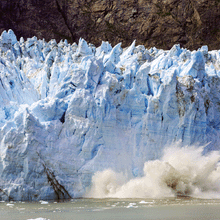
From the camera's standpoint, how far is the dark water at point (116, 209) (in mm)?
11945

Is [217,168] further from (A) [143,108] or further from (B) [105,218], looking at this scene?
(B) [105,218]

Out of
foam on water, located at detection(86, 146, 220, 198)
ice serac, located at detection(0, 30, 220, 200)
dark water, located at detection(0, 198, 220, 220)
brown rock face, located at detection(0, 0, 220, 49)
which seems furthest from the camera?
brown rock face, located at detection(0, 0, 220, 49)

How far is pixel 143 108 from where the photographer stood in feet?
60.0

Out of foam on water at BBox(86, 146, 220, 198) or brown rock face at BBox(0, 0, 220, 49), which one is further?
brown rock face at BBox(0, 0, 220, 49)

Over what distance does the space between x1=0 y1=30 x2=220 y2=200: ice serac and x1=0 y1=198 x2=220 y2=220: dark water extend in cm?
130

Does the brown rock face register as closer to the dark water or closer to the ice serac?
the ice serac

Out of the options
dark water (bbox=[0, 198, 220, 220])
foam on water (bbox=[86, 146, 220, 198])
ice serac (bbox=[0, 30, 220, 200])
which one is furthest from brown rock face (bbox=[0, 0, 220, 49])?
dark water (bbox=[0, 198, 220, 220])

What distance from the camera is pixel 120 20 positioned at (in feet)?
144

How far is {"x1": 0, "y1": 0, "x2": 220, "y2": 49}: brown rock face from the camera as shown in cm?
4191

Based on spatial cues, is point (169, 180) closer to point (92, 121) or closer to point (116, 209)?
point (92, 121)

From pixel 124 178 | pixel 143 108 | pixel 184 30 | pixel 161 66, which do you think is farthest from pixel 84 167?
pixel 184 30

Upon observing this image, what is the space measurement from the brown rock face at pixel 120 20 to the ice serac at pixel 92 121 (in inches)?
870

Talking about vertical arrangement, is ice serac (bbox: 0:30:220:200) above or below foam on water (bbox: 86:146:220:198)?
above

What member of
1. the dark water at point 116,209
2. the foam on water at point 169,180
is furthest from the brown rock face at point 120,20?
the dark water at point 116,209
